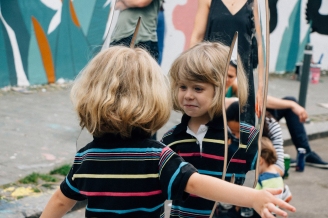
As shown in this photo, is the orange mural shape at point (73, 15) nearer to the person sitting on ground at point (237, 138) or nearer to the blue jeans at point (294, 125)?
the blue jeans at point (294, 125)

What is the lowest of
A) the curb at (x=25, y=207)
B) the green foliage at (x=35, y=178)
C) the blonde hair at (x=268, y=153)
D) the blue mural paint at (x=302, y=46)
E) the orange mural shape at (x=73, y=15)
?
the blue mural paint at (x=302, y=46)

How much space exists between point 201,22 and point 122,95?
1784 mm

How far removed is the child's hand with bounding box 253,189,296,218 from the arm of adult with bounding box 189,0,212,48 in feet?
6.46

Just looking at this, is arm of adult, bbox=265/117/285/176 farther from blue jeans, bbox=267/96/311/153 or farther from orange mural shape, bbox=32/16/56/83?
orange mural shape, bbox=32/16/56/83

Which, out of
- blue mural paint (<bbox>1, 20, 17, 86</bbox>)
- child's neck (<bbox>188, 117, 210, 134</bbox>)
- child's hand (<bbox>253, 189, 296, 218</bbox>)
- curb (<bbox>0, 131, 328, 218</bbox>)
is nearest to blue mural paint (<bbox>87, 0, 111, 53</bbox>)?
blue mural paint (<bbox>1, 20, 17, 86</bbox>)

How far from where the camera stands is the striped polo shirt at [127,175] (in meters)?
1.98

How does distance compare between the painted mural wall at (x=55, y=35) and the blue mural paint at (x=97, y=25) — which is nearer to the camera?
the painted mural wall at (x=55, y=35)

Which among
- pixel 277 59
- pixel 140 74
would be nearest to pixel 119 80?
pixel 140 74

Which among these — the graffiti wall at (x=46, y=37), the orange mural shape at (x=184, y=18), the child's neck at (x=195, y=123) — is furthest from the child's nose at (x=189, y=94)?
the orange mural shape at (x=184, y=18)

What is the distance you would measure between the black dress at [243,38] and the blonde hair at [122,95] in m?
0.60

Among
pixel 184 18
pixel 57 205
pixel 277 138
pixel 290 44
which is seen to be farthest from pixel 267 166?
pixel 290 44

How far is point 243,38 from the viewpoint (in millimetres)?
2848

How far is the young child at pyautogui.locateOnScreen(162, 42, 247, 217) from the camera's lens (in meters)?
2.68

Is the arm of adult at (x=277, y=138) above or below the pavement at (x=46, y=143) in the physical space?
above
